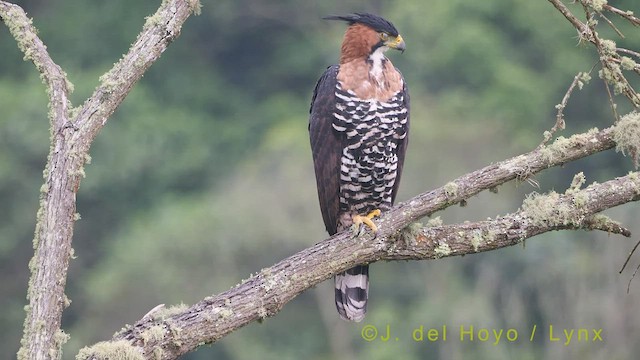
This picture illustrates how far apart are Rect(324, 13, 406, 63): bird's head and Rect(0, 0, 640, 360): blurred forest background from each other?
21.8 feet

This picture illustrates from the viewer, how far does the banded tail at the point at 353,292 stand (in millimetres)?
5598

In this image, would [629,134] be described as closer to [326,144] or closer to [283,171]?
[326,144]

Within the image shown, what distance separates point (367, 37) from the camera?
18.5 ft

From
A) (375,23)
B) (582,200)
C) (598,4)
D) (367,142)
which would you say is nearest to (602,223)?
(582,200)

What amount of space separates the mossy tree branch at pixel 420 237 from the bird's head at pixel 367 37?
967 mm

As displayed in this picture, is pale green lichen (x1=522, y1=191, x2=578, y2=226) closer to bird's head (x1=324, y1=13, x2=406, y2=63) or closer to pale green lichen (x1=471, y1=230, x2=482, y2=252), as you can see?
pale green lichen (x1=471, y1=230, x2=482, y2=252)

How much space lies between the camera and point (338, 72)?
18.3 ft

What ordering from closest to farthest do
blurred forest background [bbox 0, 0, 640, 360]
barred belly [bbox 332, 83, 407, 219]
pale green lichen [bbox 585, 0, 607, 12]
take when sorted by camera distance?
pale green lichen [bbox 585, 0, 607, 12]
barred belly [bbox 332, 83, 407, 219]
blurred forest background [bbox 0, 0, 640, 360]

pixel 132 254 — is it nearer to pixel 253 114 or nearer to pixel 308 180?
pixel 308 180

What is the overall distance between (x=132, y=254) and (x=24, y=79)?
5.64m

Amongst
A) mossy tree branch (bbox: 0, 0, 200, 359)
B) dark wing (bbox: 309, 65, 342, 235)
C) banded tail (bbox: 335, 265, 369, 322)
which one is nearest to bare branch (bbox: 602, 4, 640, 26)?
dark wing (bbox: 309, 65, 342, 235)

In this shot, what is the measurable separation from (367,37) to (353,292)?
112 cm

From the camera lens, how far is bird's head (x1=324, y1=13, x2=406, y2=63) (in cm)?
562

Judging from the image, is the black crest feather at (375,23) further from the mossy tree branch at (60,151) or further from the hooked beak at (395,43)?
the mossy tree branch at (60,151)
